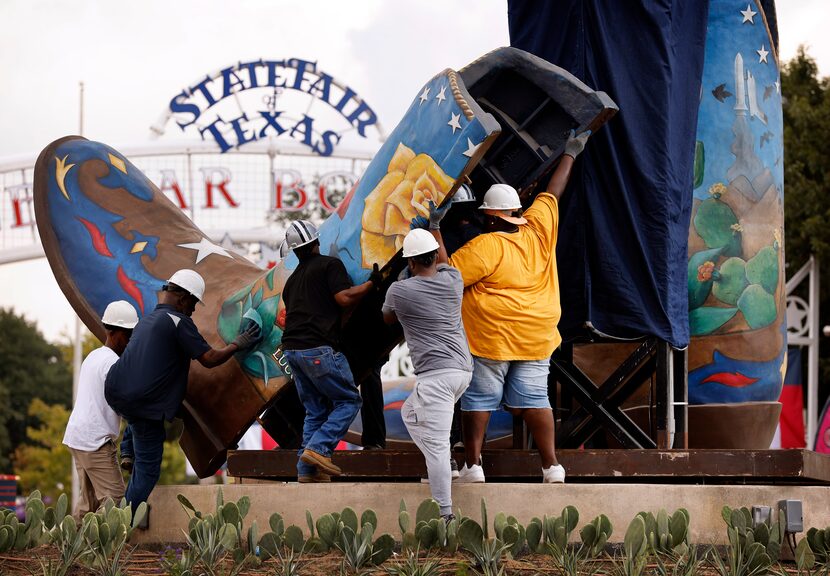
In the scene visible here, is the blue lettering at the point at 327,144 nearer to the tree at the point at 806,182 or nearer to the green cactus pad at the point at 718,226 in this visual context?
the tree at the point at 806,182

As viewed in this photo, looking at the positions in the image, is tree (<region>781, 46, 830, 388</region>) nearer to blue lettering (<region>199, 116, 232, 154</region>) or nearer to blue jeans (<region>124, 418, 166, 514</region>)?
blue lettering (<region>199, 116, 232, 154</region>)

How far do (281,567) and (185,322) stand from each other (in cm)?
252

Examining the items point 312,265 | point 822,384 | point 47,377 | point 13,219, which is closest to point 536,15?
point 312,265

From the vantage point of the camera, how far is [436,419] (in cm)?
748

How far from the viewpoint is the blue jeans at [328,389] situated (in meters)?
8.14

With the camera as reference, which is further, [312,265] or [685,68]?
[685,68]

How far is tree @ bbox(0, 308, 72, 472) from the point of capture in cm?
5550

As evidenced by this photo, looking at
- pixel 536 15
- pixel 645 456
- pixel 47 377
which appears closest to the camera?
pixel 645 456

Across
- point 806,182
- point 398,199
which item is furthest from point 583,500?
point 806,182

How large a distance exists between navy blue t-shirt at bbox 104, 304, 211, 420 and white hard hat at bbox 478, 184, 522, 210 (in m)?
2.13

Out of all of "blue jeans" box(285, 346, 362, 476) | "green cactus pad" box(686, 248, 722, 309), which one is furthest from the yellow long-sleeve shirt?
"green cactus pad" box(686, 248, 722, 309)

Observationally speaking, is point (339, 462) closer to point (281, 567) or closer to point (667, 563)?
point (281, 567)

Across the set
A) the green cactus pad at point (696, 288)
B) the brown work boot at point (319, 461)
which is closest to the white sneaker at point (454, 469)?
the brown work boot at point (319, 461)

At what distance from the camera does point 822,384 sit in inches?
1043
